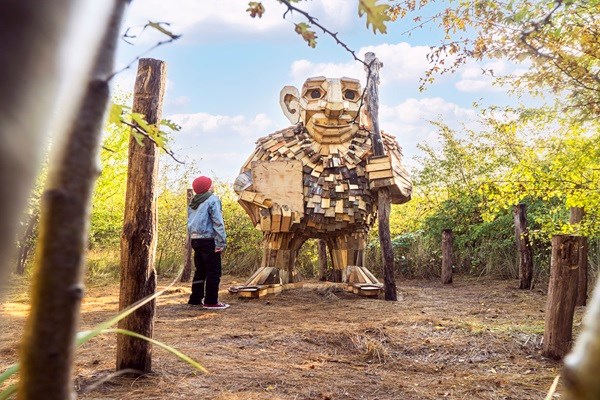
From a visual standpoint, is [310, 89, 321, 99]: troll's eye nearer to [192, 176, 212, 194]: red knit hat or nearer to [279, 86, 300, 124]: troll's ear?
[279, 86, 300, 124]: troll's ear

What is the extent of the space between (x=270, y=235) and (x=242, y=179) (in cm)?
80

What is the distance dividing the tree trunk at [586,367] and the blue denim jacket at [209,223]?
19.0 feet

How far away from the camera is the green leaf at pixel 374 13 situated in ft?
3.00

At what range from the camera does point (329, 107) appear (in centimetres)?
652

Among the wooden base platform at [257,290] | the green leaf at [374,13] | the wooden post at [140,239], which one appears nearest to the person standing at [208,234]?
the wooden base platform at [257,290]

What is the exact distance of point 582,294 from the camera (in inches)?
259

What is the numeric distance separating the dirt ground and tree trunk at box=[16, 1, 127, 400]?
2039mm

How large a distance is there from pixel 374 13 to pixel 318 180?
5710mm

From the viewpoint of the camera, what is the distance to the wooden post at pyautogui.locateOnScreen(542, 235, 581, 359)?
3.87 metres

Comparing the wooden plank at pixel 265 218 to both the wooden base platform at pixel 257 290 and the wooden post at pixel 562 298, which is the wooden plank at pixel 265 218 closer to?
the wooden base platform at pixel 257 290

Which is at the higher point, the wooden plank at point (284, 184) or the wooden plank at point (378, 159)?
the wooden plank at point (378, 159)

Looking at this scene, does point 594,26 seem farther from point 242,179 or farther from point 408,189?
point 242,179

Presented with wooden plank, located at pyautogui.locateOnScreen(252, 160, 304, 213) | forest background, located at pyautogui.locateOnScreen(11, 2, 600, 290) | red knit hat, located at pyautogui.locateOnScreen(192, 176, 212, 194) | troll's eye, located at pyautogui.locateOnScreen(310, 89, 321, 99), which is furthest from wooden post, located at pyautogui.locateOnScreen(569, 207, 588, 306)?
red knit hat, located at pyautogui.locateOnScreen(192, 176, 212, 194)

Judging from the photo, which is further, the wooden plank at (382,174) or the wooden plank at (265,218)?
the wooden plank at (265,218)
